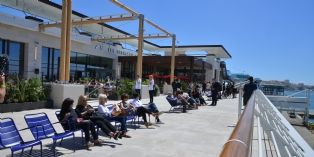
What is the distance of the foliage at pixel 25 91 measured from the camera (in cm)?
1188

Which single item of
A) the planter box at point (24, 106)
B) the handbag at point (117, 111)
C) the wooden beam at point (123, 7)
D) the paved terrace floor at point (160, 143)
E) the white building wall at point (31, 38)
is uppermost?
the wooden beam at point (123, 7)

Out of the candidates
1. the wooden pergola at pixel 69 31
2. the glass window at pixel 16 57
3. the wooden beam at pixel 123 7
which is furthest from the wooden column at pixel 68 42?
the glass window at pixel 16 57

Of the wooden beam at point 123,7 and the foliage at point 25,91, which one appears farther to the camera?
the wooden beam at point 123,7

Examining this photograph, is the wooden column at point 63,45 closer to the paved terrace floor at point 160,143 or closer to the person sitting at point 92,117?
the paved terrace floor at point 160,143

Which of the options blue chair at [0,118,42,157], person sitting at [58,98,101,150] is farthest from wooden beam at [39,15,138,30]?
blue chair at [0,118,42,157]

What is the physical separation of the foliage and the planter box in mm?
189

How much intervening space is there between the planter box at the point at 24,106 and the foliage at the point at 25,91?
0.62 feet

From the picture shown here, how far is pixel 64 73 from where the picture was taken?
14.3 metres

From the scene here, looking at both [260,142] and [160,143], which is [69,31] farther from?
[260,142]

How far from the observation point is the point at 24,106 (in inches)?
481

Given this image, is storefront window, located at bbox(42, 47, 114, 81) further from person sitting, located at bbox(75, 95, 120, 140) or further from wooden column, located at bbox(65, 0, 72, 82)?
person sitting, located at bbox(75, 95, 120, 140)

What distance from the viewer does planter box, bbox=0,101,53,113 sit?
11.4m

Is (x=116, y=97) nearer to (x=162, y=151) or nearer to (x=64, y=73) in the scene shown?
(x=64, y=73)

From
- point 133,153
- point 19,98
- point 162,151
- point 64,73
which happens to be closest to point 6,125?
point 133,153
